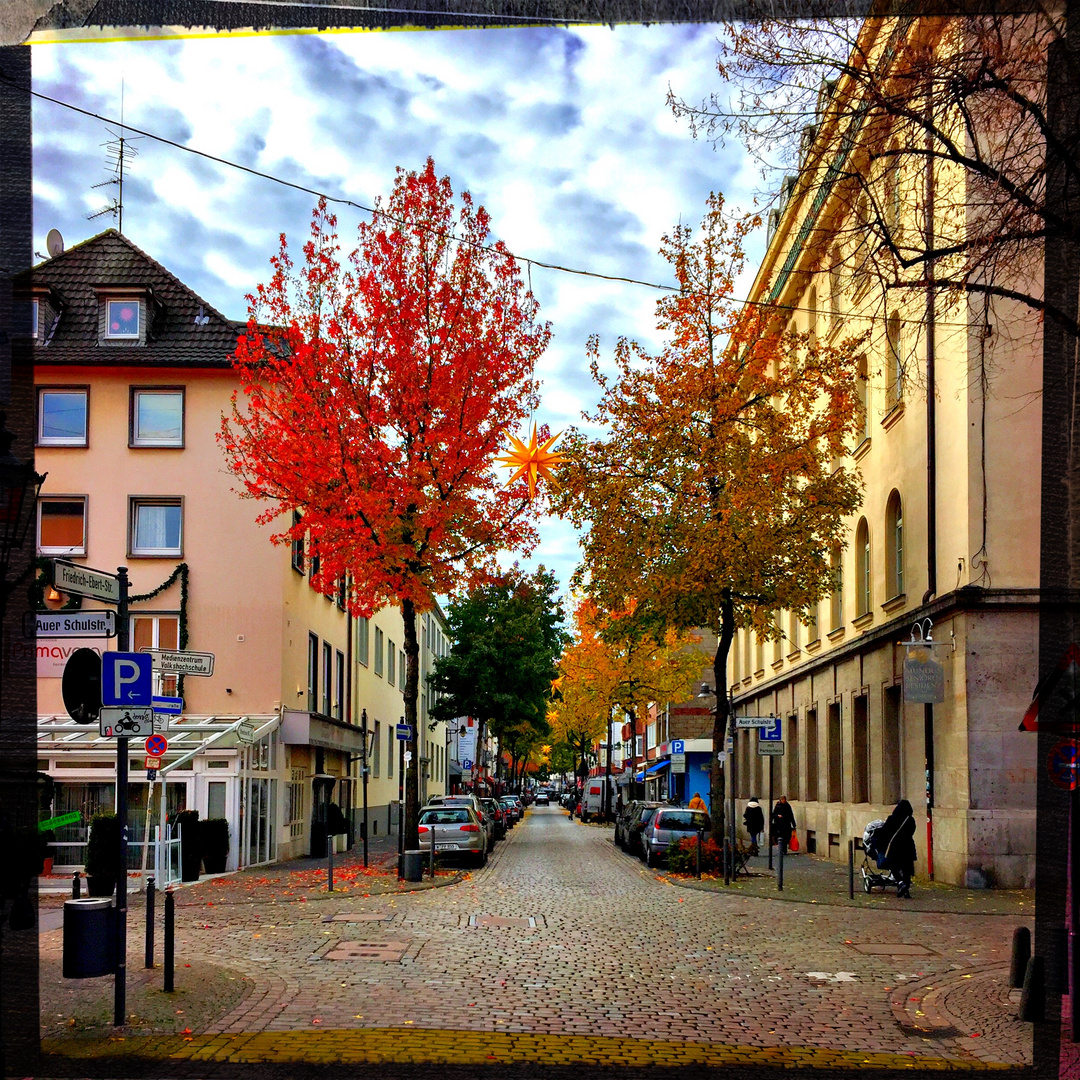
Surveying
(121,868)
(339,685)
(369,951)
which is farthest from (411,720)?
(121,868)

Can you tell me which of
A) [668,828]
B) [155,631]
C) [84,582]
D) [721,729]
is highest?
[84,582]

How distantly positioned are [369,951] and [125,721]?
4944 millimetres

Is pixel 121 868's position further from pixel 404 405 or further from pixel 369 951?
pixel 404 405

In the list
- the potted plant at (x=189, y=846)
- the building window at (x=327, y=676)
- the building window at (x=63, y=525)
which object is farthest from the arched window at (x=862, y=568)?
the building window at (x=63, y=525)

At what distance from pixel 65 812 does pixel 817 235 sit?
71.4 feet

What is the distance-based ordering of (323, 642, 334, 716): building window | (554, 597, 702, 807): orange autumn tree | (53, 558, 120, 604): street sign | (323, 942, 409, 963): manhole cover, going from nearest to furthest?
(53, 558, 120, 604): street sign, (323, 942, 409, 963): manhole cover, (323, 642, 334, 716): building window, (554, 597, 702, 807): orange autumn tree

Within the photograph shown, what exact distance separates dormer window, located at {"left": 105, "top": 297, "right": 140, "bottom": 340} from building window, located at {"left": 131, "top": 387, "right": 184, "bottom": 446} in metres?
1.33

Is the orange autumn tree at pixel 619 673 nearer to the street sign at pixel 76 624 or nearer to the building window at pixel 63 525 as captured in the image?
the building window at pixel 63 525

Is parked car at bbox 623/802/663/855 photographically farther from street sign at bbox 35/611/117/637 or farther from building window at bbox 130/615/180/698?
street sign at bbox 35/611/117/637

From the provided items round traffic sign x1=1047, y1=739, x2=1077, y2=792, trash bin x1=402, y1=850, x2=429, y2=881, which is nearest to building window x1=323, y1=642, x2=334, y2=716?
trash bin x1=402, y1=850, x2=429, y2=881

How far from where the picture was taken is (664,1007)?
35.8 feet

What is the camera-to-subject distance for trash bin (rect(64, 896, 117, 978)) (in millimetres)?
9898

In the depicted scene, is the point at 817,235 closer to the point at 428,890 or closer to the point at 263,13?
the point at 263,13

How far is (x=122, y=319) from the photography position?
30734 mm
